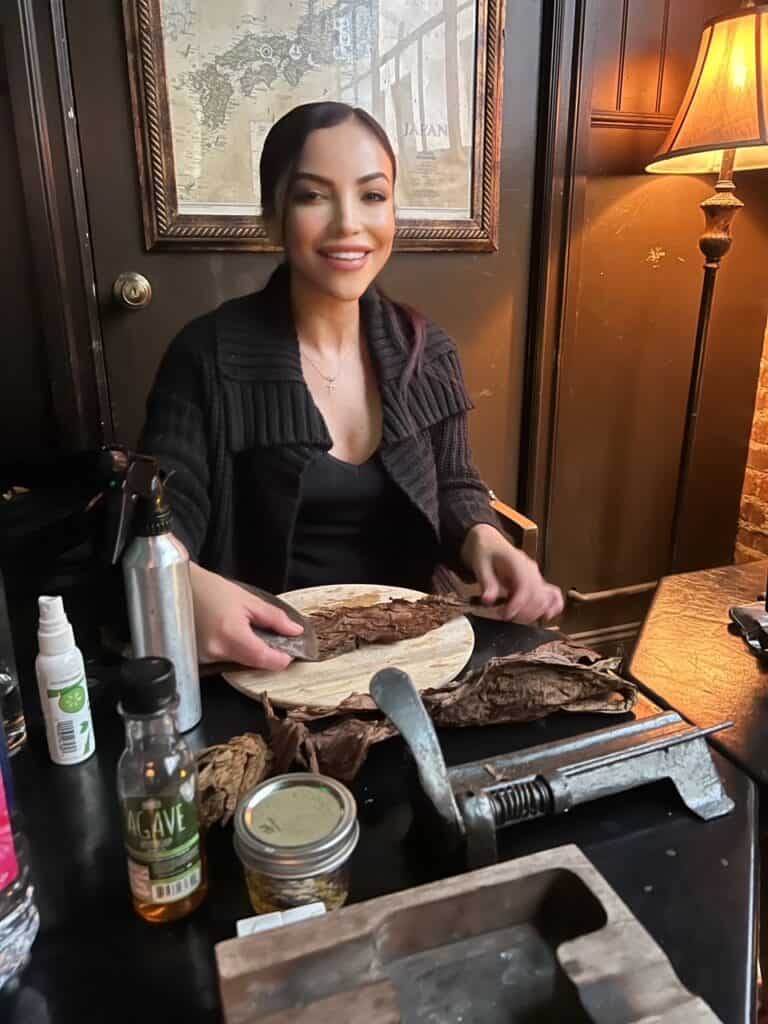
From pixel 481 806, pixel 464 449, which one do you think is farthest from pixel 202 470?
pixel 481 806

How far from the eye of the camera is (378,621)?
3.15 feet

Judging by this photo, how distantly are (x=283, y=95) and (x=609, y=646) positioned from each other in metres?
1.70

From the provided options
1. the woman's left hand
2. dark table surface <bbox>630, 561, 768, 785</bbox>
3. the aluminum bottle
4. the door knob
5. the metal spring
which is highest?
the door knob

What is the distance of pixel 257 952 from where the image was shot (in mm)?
445

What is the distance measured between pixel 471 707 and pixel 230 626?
273mm

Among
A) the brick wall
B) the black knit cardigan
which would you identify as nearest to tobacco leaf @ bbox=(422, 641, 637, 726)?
the black knit cardigan

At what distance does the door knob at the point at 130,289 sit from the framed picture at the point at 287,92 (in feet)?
0.24

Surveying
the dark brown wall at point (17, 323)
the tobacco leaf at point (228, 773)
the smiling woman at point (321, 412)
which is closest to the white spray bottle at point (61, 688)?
the tobacco leaf at point (228, 773)

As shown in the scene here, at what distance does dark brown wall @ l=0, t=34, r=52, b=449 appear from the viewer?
150 cm

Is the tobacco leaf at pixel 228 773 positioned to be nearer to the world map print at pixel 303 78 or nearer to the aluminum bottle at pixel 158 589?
the aluminum bottle at pixel 158 589

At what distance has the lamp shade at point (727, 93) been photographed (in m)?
1.62

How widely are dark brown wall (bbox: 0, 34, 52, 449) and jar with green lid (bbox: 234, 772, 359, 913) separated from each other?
130 centimetres

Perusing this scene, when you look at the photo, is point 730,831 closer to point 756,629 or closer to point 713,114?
point 756,629

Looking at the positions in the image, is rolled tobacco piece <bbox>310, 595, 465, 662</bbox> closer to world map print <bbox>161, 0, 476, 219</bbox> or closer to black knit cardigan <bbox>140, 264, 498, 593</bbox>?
black knit cardigan <bbox>140, 264, 498, 593</bbox>
